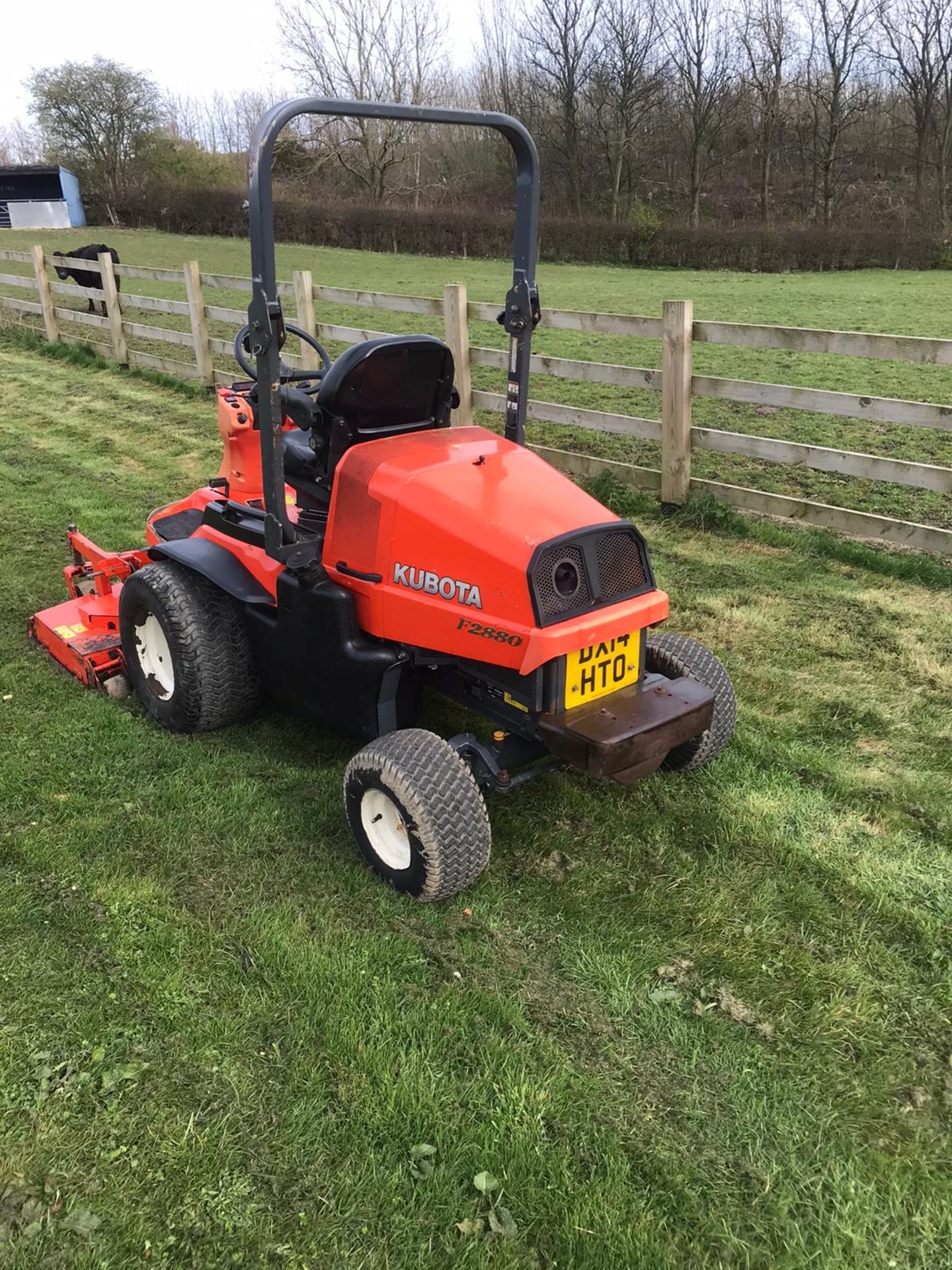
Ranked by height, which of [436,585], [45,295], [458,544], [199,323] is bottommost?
[436,585]

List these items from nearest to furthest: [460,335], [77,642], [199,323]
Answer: [77,642] < [460,335] < [199,323]

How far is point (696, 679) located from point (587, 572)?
0.78 m

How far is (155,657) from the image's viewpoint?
152 inches

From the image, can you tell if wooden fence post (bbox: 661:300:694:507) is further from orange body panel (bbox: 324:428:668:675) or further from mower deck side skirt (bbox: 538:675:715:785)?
mower deck side skirt (bbox: 538:675:715:785)

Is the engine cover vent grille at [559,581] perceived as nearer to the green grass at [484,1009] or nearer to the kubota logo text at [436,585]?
the kubota logo text at [436,585]

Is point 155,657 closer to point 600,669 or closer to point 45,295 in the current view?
point 600,669

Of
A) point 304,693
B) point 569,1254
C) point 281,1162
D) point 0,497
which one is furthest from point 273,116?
point 0,497

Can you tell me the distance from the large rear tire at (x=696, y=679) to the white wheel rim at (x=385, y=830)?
A: 1098 millimetres

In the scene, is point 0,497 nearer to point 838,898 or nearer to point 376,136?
point 838,898

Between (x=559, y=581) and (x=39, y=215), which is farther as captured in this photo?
(x=39, y=215)

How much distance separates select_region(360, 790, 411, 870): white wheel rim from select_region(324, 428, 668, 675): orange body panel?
514 millimetres

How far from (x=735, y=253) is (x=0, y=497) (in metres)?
27.9

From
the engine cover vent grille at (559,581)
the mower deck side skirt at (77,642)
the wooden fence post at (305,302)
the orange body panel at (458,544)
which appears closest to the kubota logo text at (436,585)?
the orange body panel at (458,544)

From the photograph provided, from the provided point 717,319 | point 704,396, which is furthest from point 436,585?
point 717,319
